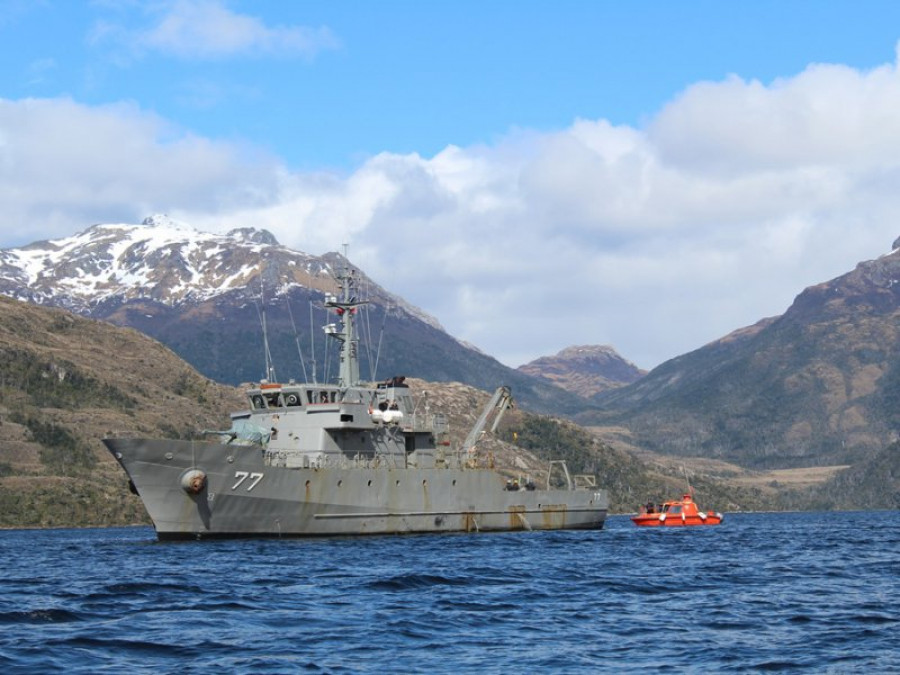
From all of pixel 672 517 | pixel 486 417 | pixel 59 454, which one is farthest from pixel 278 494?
pixel 59 454

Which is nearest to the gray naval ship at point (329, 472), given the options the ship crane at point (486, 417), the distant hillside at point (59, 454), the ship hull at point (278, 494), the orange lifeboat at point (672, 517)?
the ship hull at point (278, 494)

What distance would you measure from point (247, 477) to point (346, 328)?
16.6 metres

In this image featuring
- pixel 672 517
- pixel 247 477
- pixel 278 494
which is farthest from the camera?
pixel 672 517

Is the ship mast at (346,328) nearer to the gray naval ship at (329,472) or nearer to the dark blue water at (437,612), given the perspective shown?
the gray naval ship at (329,472)

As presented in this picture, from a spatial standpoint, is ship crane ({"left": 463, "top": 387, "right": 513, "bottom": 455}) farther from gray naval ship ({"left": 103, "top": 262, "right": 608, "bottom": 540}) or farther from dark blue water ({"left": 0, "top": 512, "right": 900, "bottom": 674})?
dark blue water ({"left": 0, "top": 512, "right": 900, "bottom": 674})

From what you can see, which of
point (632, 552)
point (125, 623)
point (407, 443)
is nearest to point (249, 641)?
point (125, 623)

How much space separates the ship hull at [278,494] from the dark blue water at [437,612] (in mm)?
4171

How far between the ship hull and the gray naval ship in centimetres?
6

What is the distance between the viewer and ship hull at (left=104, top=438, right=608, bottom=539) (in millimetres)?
59156

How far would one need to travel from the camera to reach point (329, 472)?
63750 millimetres

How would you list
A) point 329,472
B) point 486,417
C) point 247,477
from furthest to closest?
point 486,417 < point 329,472 < point 247,477

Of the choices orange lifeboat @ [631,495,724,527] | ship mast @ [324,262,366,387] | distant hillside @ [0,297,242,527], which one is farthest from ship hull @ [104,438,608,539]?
distant hillside @ [0,297,242,527]

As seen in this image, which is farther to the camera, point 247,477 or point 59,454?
point 59,454

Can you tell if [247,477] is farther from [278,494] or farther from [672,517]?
[672,517]
